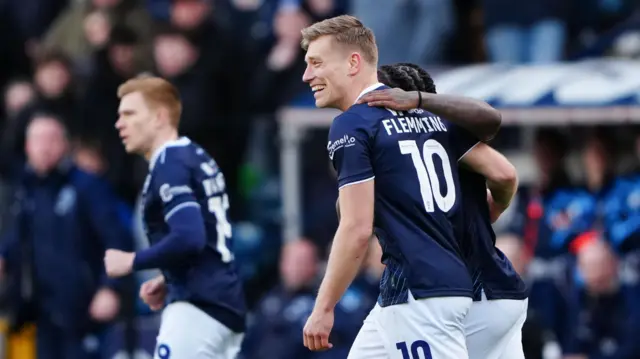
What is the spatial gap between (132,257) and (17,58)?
790 centimetres

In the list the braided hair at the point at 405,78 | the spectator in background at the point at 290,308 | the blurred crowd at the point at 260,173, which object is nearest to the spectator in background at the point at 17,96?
the blurred crowd at the point at 260,173

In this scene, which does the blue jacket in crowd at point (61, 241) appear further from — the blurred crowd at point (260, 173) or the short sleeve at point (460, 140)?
the short sleeve at point (460, 140)

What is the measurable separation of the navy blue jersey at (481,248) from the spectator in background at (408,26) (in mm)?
5452

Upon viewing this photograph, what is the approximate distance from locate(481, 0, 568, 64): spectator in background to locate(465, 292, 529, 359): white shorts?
5758mm

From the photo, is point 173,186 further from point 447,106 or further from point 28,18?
point 28,18

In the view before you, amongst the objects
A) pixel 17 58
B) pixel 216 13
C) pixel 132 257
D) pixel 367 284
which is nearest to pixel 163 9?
pixel 216 13

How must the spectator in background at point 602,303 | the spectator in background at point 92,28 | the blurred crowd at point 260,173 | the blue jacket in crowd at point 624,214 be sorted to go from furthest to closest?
the spectator in background at point 92,28 < the blurred crowd at point 260,173 < the blue jacket in crowd at point 624,214 < the spectator in background at point 602,303

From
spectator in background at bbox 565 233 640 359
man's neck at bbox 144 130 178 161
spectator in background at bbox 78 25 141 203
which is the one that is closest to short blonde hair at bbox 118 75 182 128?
man's neck at bbox 144 130 178 161

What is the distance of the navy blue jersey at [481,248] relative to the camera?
7.10 metres

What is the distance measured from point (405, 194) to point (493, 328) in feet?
Answer: 2.59

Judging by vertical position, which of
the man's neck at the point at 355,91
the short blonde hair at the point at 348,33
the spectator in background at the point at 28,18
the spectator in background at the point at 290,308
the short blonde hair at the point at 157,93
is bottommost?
the spectator in background at the point at 290,308

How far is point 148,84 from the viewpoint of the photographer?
335 inches

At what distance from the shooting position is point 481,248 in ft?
23.4

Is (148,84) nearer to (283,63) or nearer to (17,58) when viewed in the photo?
(283,63)
